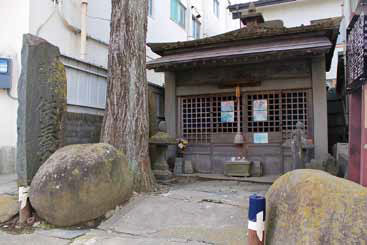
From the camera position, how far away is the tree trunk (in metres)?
6.37

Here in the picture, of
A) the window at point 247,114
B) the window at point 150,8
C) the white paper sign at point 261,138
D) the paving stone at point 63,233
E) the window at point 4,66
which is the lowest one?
the paving stone at point 63,233

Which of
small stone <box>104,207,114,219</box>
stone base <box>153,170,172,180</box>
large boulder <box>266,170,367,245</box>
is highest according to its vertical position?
large boulder <box>266,170,367,245</box>

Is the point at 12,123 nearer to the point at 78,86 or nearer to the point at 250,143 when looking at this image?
the point at 78,86

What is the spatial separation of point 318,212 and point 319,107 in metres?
6.33

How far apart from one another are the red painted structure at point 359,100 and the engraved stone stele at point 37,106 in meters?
5.34

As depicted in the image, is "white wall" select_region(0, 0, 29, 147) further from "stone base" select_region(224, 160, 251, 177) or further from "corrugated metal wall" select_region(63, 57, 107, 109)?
"stone base" select_region(224, 160, 251, 177)

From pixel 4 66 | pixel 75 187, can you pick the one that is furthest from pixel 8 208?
pixel 4 66

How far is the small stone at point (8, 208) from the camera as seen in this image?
5107 mm

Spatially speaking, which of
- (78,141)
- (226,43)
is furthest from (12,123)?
(226,43)

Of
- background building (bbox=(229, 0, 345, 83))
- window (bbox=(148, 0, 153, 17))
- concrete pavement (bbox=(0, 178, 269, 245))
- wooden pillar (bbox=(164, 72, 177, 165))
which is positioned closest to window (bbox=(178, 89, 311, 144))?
wooden pillar (bbox=(164, 72, 177, 165))

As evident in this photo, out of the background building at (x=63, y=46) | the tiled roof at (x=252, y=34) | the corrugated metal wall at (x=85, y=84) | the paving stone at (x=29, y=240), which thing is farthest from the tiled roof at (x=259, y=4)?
the paving stone at (x=29, y=240)

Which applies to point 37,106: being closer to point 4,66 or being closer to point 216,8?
point 4,66

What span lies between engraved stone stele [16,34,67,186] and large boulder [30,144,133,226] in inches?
29.6

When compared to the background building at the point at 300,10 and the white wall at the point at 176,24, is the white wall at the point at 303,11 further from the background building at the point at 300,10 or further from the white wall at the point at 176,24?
the white wall at the point at 176,24
